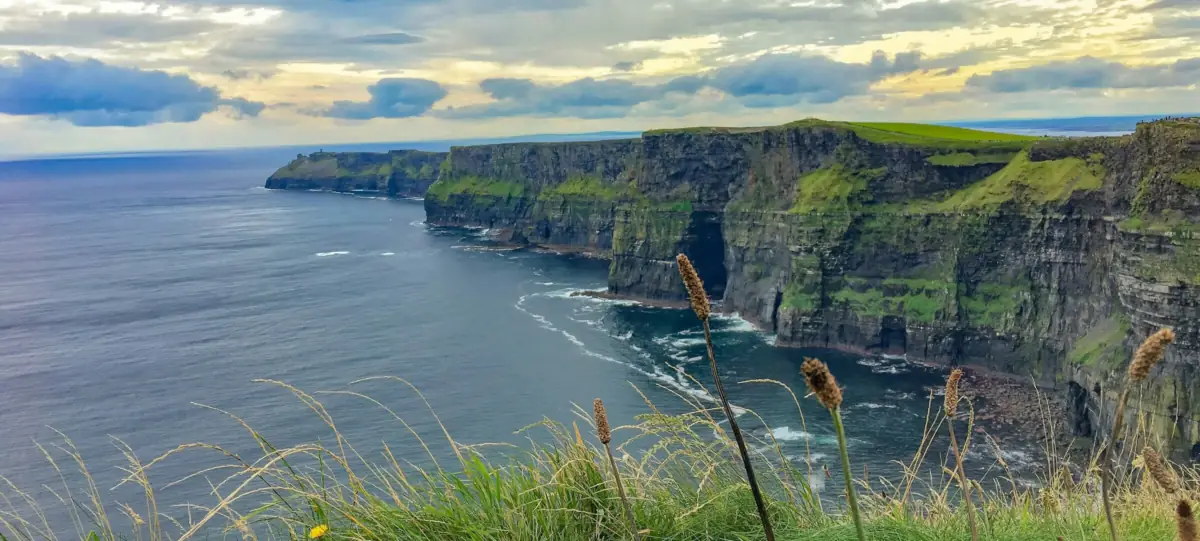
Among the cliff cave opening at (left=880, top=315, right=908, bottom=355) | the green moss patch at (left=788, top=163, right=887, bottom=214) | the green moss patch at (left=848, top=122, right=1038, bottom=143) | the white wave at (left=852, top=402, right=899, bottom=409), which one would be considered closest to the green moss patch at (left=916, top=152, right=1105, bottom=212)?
the green moss patch at (left=788, top=163, right=887, bottom=214)

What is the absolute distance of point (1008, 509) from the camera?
7938 millimetres

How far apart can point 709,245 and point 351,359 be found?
160ft

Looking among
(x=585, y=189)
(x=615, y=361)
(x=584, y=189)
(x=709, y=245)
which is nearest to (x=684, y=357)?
(x=615, y=361)

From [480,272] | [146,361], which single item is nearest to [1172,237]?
[146,361]

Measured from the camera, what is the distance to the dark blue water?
178 ft

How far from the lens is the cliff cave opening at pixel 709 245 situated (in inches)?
4060

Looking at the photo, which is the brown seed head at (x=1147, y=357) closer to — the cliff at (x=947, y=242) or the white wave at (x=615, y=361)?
the cliff at (x=947, y=242)

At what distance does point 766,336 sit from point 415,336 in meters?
33.3

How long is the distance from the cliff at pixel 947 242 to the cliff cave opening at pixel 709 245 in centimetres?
19

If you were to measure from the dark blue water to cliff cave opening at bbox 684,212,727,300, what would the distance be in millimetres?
11921

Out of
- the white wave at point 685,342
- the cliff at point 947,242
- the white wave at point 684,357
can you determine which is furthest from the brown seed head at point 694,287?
the white wave at point 685,342

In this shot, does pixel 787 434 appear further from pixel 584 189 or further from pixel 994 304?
pixel 584 189

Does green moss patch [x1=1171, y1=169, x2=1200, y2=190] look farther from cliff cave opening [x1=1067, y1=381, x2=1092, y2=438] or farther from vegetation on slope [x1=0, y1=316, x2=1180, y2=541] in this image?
vegetation on slope [x1=0, y1=316, x2=1180, y2=541]

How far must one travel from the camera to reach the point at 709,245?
105062 millimetres
